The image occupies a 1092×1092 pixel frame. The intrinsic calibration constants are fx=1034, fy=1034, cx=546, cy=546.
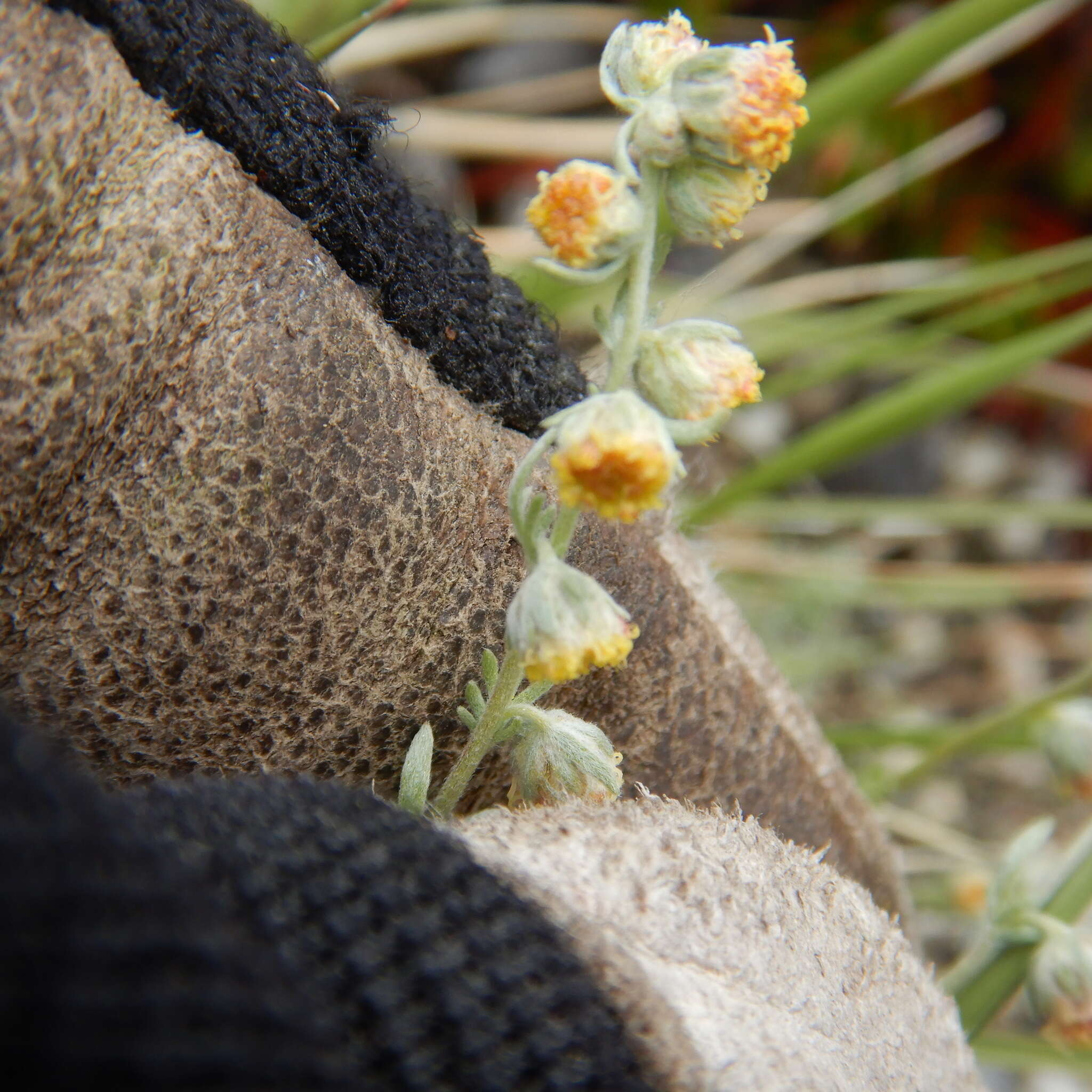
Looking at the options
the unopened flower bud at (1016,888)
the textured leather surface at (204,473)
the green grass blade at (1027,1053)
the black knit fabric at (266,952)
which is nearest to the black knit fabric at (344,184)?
the textured leather surface at (204,473)

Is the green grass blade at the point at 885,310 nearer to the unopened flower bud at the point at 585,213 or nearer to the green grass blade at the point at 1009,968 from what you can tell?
the green grass blade at the point at 1009,968

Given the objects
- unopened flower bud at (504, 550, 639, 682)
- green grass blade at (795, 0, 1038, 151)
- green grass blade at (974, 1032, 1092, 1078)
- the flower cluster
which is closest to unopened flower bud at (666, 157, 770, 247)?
the flower cluster

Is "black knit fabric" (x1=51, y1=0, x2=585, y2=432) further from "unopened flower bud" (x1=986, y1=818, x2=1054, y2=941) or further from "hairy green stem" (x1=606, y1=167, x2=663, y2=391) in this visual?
"unopened flower bud" (x1=986, y1=818, x2=1054, y2=941)

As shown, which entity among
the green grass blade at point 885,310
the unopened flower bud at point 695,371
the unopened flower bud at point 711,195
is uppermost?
the green grass blade at point 885,310

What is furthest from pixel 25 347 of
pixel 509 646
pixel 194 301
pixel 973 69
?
pixel 973 69

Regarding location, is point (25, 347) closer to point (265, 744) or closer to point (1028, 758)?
point (265, 744)

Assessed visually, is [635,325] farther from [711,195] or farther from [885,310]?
[885,310]
